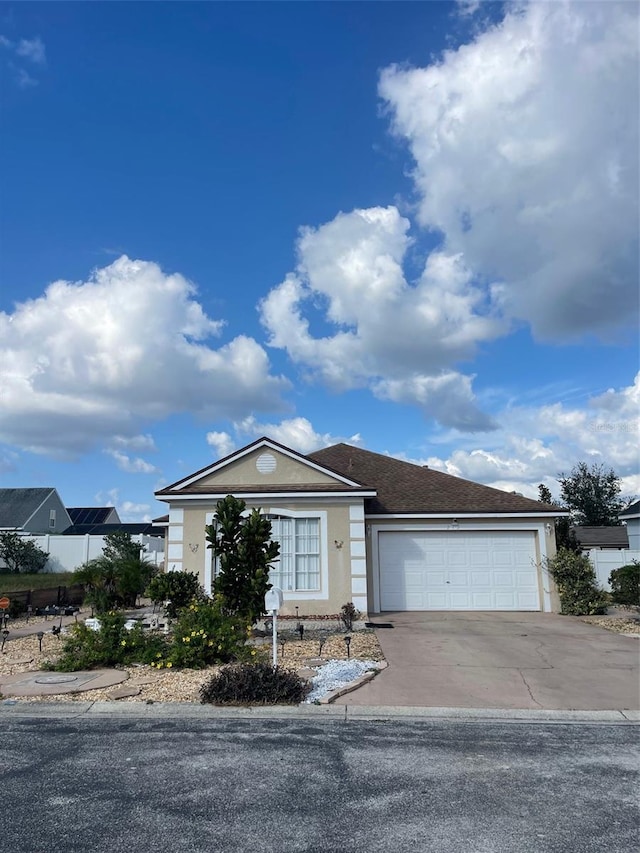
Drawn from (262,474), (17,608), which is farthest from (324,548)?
(17,608)

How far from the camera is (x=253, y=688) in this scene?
780 centimetres

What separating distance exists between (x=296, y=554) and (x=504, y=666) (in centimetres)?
623

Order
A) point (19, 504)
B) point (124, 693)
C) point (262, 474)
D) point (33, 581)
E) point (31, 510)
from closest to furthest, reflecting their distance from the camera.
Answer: point (124, 693) → point (262, 474) → point (33, 581) → point (31, 510) → point (19, 504)

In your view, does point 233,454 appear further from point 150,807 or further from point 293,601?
point 150,807

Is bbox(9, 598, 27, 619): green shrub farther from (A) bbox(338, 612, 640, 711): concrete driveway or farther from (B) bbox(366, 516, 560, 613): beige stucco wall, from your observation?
(A) bbox(338, 612, 640, 711): concrete driveway

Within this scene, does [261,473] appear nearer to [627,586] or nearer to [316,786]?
[316,786]

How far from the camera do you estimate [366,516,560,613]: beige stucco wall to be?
1619 cm

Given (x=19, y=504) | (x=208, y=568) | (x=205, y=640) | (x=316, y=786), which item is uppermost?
(x=19, y=504)

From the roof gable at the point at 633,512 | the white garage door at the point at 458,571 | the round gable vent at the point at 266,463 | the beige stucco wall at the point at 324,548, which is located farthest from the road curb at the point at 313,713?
the roof gable at the point at 633,512

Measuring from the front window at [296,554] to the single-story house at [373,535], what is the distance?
1.0 inches

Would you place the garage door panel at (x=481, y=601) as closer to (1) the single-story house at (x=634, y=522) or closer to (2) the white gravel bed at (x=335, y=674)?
(2) the white gravel bed at (x=335, y=674)

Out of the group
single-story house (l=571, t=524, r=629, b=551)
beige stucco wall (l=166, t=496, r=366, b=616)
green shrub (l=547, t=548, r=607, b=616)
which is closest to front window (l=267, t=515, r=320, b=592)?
beige stucco wall (l=166, t=496, r=366, b=616)

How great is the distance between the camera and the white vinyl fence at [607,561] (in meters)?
20.8

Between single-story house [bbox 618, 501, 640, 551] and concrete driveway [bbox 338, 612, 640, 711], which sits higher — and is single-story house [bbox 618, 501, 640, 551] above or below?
above
